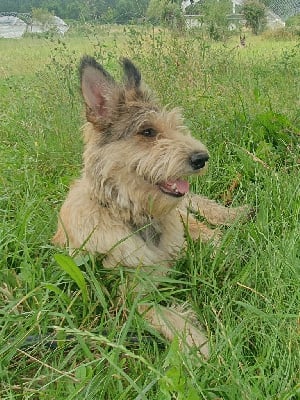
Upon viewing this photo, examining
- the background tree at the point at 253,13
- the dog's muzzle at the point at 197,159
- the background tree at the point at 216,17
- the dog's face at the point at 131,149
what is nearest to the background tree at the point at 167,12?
the background tree at the point at 216,17

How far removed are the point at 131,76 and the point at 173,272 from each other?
1.18 metres

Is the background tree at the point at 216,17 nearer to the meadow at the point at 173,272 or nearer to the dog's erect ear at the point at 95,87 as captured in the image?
the meadow at the point at 173,272

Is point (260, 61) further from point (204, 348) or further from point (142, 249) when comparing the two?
point (204, 348)

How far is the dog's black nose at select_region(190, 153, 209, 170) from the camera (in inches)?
104

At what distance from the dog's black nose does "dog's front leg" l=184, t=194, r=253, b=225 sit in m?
0.90

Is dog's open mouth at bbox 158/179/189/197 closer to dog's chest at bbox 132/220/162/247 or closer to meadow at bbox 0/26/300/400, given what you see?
dog's chest at bbox 132/220/162/247

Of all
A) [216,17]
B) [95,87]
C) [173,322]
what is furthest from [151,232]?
[216,17]

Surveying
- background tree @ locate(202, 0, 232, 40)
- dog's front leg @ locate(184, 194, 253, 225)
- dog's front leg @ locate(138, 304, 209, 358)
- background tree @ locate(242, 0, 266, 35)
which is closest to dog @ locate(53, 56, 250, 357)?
dog's front leg @ locate(138, 304, 209, 358)

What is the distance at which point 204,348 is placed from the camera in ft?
7.32

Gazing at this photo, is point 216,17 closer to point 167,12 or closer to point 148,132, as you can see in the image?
point 167,12

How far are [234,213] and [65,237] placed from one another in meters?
1.27

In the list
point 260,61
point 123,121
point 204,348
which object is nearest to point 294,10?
point 260,61

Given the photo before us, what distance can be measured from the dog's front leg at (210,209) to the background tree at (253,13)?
4.20 metres

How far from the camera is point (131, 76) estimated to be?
2.96 m
